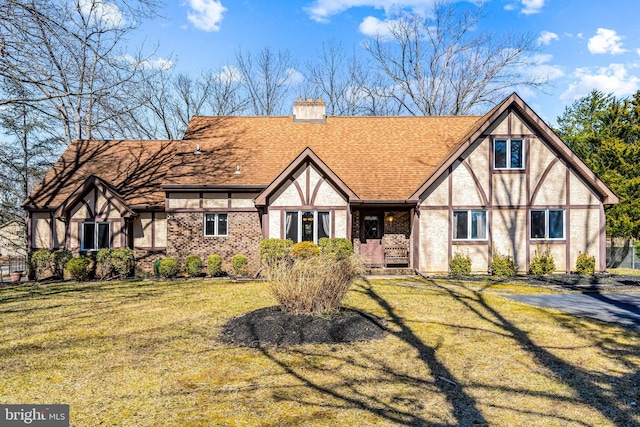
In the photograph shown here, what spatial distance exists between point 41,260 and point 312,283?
1509cm

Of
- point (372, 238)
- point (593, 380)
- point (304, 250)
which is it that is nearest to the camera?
point (593, 380)

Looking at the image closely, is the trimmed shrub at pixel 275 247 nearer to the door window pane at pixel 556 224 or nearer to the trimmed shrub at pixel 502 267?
the trimmed shrub at pixel 502 267

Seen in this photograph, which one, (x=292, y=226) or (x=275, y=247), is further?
(x=292, y=226)

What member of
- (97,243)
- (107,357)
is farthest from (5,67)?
(107,357)

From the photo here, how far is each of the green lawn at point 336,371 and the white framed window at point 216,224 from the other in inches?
334

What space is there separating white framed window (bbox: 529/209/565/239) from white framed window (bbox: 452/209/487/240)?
6.47 ft

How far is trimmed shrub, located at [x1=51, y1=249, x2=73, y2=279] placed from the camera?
17.7 metres

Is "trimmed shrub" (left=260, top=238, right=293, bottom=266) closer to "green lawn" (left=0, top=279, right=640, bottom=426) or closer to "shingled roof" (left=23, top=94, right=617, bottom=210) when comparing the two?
"shingled roof" (left=23, top=94, right=617, bottom=210)

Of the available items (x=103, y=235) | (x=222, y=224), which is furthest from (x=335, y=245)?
(x=103, y=235)

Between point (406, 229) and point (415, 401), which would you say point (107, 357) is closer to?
point (415, 401)

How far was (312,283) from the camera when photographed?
26.3ft

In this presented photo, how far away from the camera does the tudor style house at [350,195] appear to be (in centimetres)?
1728

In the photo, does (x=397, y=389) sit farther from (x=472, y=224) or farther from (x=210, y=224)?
(x=210, y=224)

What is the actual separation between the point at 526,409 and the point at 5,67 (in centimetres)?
1658
